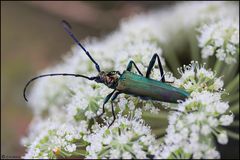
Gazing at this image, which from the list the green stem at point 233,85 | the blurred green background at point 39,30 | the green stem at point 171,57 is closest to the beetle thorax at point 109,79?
the green stem at point 233,85

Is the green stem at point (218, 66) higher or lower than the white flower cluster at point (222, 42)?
lower

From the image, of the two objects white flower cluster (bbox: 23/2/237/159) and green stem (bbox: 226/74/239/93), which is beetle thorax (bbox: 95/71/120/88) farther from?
green stem (bbox: 226/74/239/93)

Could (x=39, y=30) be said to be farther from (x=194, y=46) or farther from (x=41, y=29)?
(x=194, y=46)

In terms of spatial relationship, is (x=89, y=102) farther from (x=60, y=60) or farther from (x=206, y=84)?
(x=60, y=60)

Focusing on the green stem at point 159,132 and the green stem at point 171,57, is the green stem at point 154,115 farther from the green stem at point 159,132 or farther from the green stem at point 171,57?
the green stem at point 171,57

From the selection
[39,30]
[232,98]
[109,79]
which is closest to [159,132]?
[232,98]

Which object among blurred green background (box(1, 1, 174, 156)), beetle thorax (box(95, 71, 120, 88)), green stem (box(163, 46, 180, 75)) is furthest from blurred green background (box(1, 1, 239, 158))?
beetle thorax (box(95, 71, 120, 88))

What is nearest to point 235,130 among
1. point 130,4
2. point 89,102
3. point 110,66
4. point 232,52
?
point 232,52
